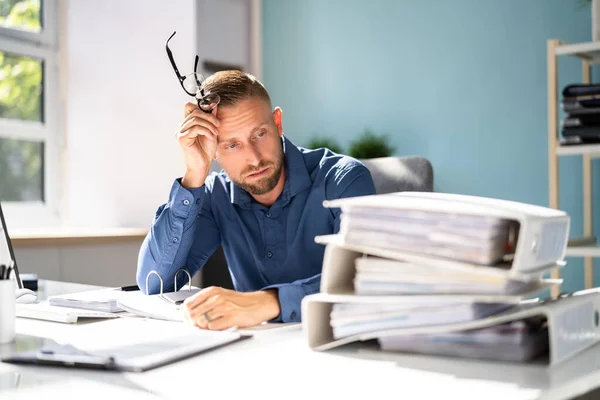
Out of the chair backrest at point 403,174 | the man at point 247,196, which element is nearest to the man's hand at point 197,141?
the man at point 247,196

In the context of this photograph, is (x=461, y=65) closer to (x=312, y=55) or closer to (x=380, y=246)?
(x=312, y=55)

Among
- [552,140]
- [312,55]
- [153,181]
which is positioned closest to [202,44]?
[312,55]

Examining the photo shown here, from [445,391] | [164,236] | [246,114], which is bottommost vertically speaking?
[445,391]

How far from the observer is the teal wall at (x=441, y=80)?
3426 mm

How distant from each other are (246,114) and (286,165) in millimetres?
207

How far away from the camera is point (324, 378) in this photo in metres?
0.80

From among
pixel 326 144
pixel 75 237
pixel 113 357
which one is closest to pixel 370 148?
pixel 326 144

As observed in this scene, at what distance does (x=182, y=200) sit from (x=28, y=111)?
1979 millimetres

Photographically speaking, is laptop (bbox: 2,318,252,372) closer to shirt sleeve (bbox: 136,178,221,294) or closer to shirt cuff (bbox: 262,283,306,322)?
shirt cuff (bbox: 262,283,306,322)

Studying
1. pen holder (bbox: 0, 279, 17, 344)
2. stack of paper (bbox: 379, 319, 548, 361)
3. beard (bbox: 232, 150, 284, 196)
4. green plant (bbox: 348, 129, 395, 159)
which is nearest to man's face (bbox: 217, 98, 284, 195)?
beard (bbox: 232, 150, 284, 196)

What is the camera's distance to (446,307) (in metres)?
0.87

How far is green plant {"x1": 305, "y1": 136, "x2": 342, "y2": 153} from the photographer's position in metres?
3.97

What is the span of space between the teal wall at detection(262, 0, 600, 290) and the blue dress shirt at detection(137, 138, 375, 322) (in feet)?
6.30

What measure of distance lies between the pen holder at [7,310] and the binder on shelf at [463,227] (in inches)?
18.9
